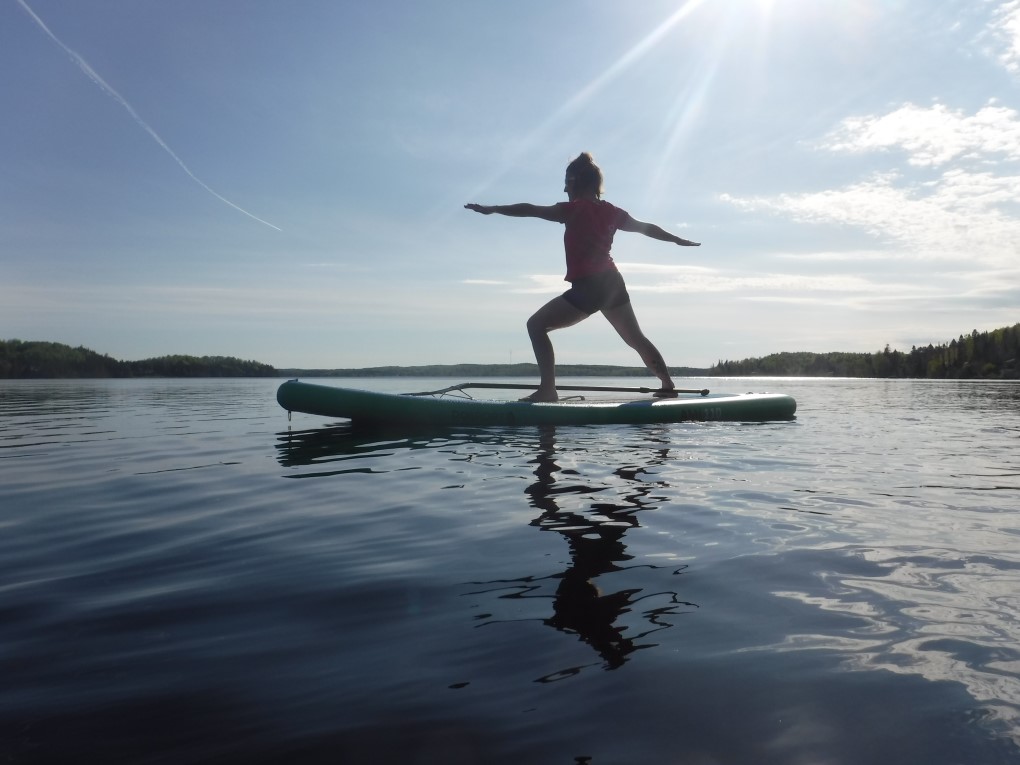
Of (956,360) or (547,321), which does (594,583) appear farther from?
(956,360)

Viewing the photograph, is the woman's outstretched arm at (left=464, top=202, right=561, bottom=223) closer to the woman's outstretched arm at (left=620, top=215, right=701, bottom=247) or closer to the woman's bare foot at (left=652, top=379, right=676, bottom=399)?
the woman's outstretched arm at (left=620, top=215, right=701, bottom=247)

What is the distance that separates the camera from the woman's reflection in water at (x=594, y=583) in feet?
6.82

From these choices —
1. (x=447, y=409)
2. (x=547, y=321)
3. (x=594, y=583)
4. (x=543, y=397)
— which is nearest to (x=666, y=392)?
(x=543, y=397)

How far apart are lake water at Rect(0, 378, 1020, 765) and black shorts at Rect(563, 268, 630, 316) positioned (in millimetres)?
4026

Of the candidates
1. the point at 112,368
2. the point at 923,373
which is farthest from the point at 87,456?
the point at 923,373

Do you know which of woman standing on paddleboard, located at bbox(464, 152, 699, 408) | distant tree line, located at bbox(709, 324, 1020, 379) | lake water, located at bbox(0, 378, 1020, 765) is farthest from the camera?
distant tree line, located at bbox(709, 324, 1020, 379)

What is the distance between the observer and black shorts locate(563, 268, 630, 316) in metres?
8.58

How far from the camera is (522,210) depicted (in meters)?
8.01

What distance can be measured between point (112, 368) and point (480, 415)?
96.9 m

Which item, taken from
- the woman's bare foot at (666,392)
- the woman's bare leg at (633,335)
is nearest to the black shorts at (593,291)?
the woman's bare leg at (633,335)

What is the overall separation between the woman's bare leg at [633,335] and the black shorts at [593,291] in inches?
11.4

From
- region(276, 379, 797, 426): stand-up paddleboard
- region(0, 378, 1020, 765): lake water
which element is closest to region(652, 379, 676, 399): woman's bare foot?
region(276, 379, 797, 426): stand-up paddleboard

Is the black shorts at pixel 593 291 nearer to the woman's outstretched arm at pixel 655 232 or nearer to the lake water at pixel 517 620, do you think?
the woman's outstretched arm at pixel 655 232

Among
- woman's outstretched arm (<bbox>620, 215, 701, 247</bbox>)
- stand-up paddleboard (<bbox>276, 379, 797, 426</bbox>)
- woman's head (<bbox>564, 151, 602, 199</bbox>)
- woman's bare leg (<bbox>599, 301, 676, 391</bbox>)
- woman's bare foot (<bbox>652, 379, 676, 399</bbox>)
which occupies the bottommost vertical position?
stand-up paddleboard (<bbox>276, 379, 797, 426</bbox>)
